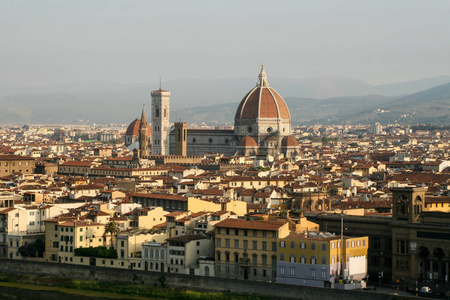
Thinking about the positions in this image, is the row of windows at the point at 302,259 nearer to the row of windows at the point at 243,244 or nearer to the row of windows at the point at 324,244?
the row of windows at the point at 324,244

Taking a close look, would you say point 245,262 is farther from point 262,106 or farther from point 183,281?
point 262,106

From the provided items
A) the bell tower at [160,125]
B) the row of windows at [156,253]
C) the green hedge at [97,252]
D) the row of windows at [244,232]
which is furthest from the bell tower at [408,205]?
the bell tower at [160,125]

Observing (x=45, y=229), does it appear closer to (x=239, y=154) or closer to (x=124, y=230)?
(x=124, y=230)

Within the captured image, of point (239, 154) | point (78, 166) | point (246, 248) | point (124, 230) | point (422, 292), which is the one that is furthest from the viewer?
point (239, 154)

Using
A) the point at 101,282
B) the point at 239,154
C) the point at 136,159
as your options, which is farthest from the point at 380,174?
the point at 101,282

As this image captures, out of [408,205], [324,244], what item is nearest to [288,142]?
[408,205]

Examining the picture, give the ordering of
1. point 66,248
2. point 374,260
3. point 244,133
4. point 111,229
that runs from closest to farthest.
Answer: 1. point 374,260
2. point 111,229
3. point 66,248
4. point 244,133

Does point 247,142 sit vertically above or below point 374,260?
above
